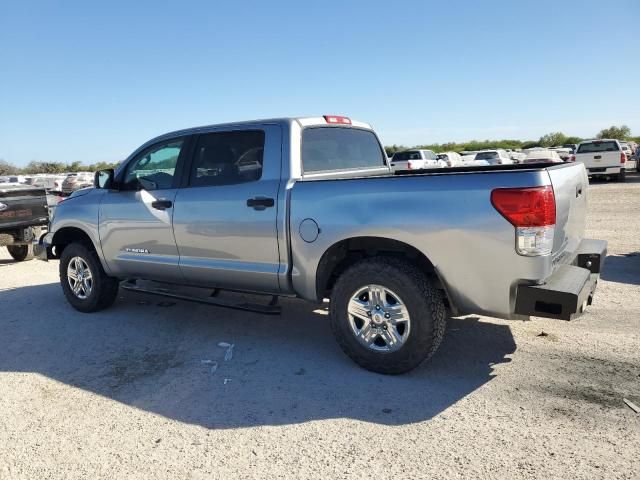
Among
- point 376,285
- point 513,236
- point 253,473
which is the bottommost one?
point 253,473

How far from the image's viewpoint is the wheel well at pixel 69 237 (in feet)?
19.7

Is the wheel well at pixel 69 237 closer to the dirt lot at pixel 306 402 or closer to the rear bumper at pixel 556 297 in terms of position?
the dirt lot at pixel 306 402

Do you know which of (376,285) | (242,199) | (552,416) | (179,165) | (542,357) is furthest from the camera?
(179,165)

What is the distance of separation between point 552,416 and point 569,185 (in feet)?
5.18

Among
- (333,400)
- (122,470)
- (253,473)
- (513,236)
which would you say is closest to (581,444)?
(513,236)

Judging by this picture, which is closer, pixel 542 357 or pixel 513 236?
pixel 513 236

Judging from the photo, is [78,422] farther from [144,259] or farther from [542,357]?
[542,357]

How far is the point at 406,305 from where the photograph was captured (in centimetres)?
374

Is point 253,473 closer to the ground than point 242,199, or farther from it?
closer to the ground

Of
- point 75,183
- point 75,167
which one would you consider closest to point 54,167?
point 75,167

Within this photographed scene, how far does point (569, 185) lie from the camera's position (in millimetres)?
3699

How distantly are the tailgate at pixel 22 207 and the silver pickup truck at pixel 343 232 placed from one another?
175 inches

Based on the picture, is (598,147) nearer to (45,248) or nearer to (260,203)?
(260,203)

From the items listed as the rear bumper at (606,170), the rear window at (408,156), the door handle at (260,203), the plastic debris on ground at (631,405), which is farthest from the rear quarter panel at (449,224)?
the rear window at (408,156)
